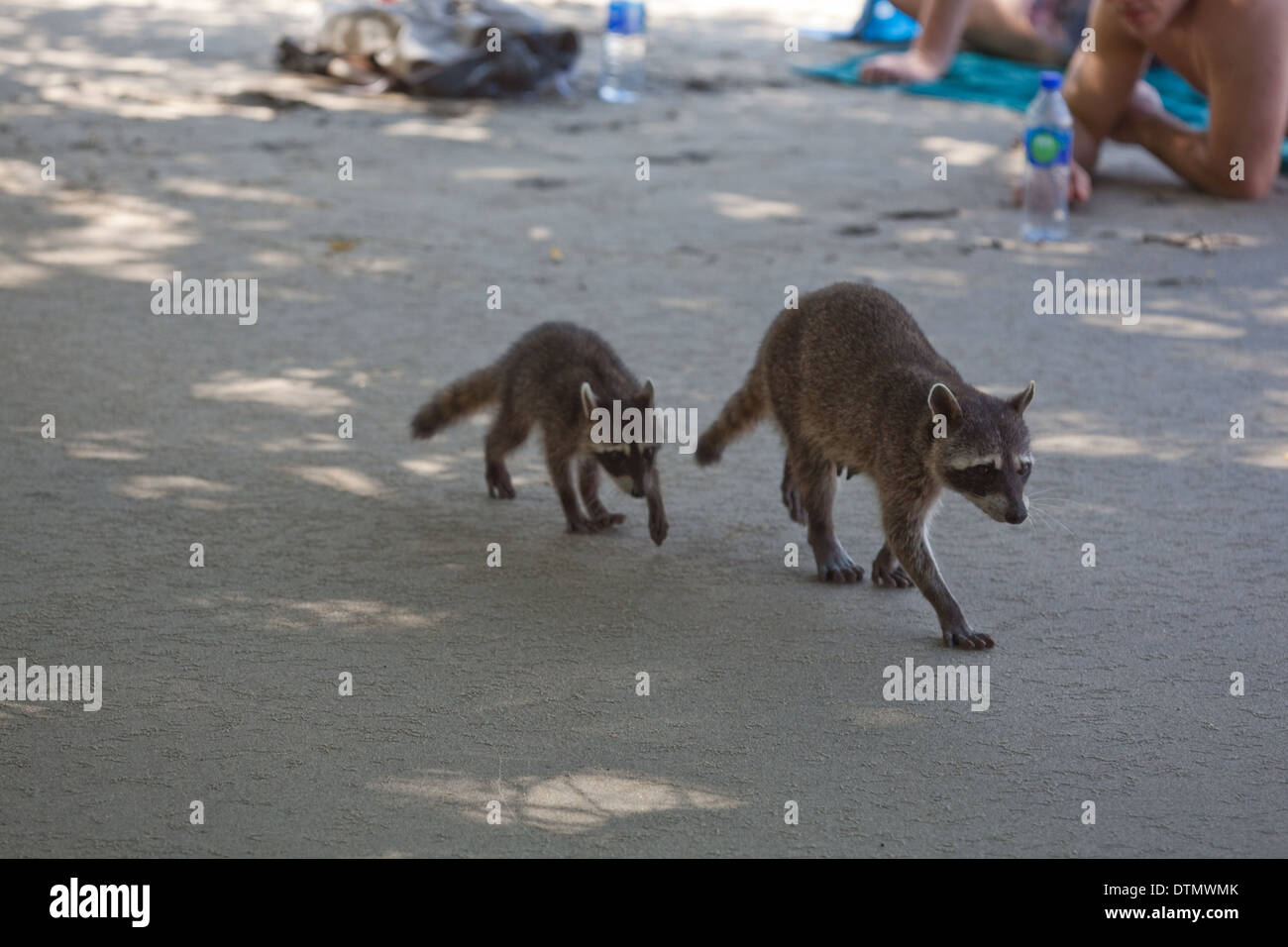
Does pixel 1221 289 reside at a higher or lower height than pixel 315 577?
higher

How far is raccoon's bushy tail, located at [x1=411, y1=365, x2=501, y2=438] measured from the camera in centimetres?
664

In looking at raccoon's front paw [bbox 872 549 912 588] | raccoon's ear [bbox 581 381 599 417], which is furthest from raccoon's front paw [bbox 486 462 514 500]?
raccoon's front paw [bbox 872 549 912 588]

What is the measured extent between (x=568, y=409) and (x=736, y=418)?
739 mm

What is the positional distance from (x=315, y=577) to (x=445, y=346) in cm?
256

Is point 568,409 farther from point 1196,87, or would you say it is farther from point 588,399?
point 1196,87

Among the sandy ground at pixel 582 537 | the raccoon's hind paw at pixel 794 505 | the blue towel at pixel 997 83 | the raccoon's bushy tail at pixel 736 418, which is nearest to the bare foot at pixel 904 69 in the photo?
the blue towel at pixel 997 83

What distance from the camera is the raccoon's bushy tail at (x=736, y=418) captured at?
6273 millimetres

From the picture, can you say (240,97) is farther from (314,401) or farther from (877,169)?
(314,401)

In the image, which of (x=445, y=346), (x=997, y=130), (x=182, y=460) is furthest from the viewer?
(x=997, y=130)

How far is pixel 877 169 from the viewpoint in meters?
11.3

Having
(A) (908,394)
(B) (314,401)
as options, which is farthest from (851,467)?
(B) (314,401)

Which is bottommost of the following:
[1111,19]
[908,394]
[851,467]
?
[851,467]

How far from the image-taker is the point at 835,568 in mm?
5855

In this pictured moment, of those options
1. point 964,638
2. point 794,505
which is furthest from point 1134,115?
point 964,638
